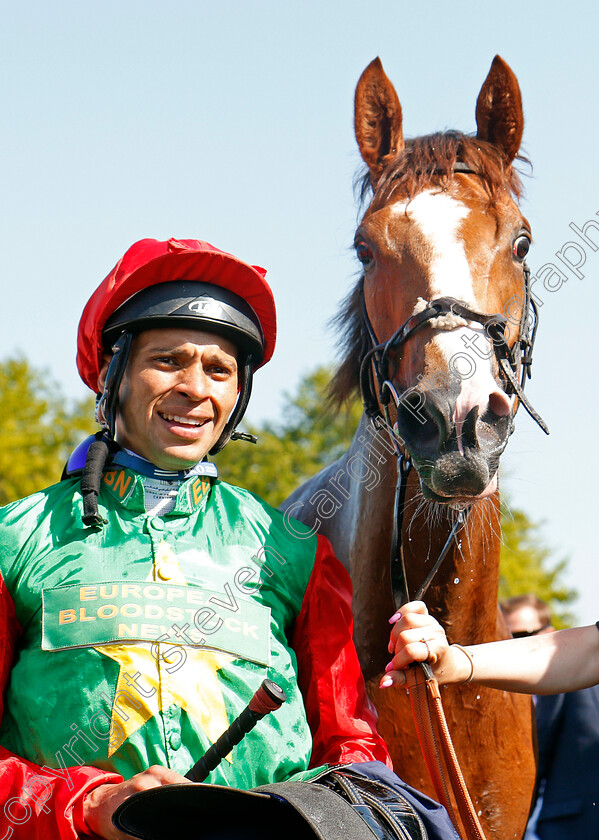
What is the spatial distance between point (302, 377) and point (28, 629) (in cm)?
2761

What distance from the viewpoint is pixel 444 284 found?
3279mm

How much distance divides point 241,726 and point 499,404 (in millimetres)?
1429

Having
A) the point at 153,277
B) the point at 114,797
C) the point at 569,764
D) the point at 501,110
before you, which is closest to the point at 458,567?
the point at 569,764

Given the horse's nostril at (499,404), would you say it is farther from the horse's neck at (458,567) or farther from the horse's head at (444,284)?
the horse's neck at (458,567)

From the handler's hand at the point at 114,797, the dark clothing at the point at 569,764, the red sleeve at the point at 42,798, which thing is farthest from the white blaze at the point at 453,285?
the dark clothing at the point at 569,764

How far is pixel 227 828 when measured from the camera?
199 centimetres

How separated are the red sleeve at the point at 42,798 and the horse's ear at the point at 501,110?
2.98 meters

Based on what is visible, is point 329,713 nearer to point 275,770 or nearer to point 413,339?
point 275,770

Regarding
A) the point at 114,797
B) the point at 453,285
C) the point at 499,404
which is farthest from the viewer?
the point at 453,285

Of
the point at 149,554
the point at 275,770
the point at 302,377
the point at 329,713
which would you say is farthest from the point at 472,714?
the point at 302,377

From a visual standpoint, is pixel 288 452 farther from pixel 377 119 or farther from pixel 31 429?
pixel 377 119

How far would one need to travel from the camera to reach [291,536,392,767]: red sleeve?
2518 millimetres

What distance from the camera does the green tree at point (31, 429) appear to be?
2362 cm

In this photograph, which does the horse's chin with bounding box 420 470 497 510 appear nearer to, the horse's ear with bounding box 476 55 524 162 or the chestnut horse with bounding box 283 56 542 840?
the chestnut horse with bounding box 283 56 542 840
